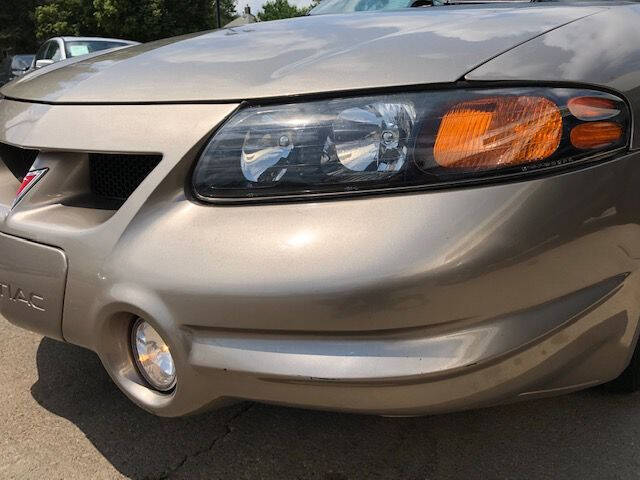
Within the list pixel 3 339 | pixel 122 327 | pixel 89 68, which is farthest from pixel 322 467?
pixel 3 339

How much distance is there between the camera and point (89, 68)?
6.62 feet

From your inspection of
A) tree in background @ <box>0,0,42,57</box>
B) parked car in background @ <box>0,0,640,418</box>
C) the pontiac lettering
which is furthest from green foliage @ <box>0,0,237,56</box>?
parked car in background @ <box>0,0,640,418</box>

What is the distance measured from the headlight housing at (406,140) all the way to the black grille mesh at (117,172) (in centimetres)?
25

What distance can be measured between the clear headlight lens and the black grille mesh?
37cm

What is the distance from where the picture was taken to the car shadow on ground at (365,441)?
187 cm

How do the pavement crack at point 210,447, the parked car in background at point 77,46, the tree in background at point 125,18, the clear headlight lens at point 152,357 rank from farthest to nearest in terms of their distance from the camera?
1. the tree in background at point 125,18
2. the parked car in background at point 77,46
3. the pavement crack at point 210,447
4. the clear headlight lens at point 152,357

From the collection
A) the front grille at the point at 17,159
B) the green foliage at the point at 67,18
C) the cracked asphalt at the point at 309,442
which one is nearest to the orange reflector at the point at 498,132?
the cracked asphalt at the point at 309,442

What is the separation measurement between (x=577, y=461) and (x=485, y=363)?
2.59 ft

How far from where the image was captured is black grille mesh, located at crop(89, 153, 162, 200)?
1679mm

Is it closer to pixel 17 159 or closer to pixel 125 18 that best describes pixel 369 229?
pixel 17 159

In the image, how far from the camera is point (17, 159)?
2057 millimetres

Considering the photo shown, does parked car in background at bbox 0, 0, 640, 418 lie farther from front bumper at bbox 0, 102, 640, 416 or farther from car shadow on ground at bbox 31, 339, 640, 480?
car shadow on ground at bbox 31, 339, 640, 480

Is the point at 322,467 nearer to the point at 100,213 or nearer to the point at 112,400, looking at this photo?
the point at 112,400

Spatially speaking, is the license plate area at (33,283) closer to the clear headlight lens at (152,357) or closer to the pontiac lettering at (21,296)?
the pontiac lettering at (21,296)
